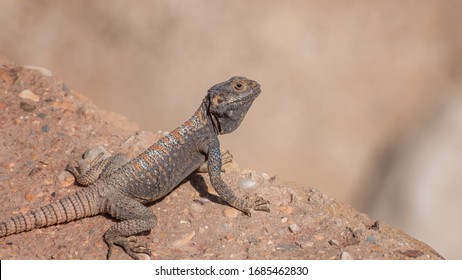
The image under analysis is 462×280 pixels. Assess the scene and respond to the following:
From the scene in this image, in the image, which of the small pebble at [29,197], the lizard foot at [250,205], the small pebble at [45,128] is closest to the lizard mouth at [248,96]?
the lizard foot at [250,205]

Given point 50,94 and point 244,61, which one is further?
point 244,61

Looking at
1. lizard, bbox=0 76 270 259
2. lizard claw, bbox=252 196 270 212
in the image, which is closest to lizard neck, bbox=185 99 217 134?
lizard, bbox=0 76 270 259

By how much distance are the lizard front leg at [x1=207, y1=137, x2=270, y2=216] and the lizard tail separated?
1355 millimetres

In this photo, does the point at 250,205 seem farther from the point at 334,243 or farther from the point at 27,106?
Answer: the point at 27,106

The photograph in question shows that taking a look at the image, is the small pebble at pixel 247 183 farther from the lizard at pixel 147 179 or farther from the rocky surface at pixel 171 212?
the lizard at pixel 147 179

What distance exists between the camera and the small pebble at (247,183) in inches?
264

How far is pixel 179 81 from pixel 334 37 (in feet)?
15.3

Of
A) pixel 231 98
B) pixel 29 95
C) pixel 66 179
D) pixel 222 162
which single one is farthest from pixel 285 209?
pixel 29 95

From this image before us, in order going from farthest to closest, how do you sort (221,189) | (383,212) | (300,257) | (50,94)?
(383,212) → (50,94) → (221,189) → (300,257)

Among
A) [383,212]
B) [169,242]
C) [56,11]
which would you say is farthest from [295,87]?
[169,242]

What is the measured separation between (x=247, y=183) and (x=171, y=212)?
1.06 metres

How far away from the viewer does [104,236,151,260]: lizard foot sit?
5551 millimetres

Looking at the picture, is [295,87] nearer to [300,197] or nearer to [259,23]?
[259,23]

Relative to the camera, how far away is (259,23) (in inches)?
627
